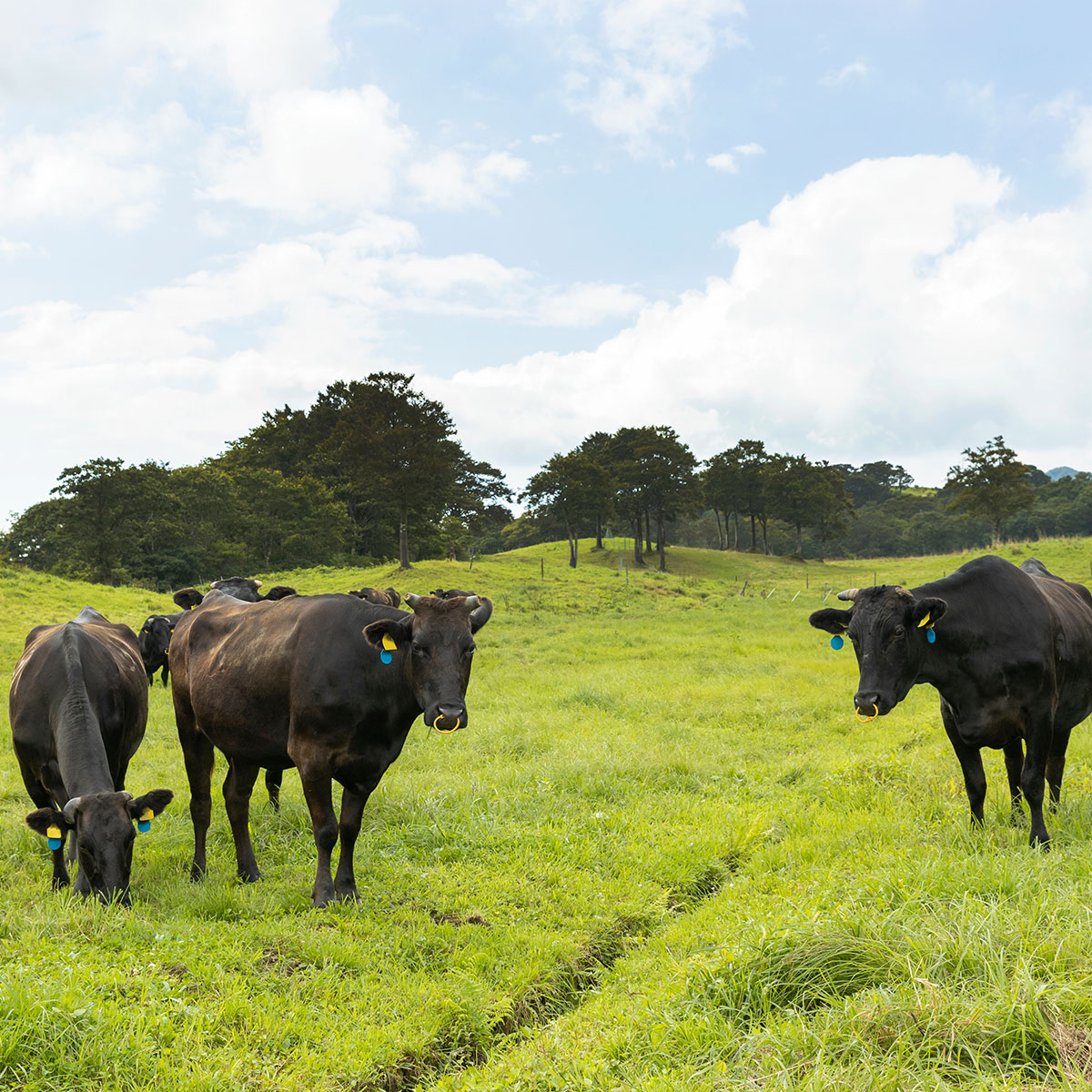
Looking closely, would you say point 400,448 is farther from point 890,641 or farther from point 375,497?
point 890,641

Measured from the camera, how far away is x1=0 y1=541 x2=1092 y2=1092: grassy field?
3738 mm

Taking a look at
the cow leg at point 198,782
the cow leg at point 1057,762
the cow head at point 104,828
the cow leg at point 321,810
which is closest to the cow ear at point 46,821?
the cow head at point 104,828

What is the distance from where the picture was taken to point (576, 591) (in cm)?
3656

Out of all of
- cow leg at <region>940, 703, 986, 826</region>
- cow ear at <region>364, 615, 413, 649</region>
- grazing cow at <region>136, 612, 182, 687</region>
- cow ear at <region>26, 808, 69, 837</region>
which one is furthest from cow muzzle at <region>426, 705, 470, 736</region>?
grazing cow at <region>136, 612, 182, 687</region>

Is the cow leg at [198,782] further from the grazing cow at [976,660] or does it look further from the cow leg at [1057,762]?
the cow leg at [1057,762]

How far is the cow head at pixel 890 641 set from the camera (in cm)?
665

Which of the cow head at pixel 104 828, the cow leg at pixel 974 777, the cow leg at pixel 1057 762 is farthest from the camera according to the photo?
the cow leg at pixel 1057 762

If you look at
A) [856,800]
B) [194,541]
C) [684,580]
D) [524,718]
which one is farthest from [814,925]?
[194,541]

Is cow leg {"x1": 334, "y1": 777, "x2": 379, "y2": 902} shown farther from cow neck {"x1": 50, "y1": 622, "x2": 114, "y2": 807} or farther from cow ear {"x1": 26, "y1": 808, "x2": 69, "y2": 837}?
cow ear {"x1": 26, "y1": 808, "x2": 69, "y2": 837}

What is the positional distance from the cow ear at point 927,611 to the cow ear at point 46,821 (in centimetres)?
678

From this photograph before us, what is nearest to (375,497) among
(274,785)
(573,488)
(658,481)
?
(573,488)

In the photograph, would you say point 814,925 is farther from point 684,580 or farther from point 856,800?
point 684,580

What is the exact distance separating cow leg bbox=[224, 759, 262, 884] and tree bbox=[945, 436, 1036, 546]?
5781cm

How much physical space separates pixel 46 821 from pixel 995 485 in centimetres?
6149
